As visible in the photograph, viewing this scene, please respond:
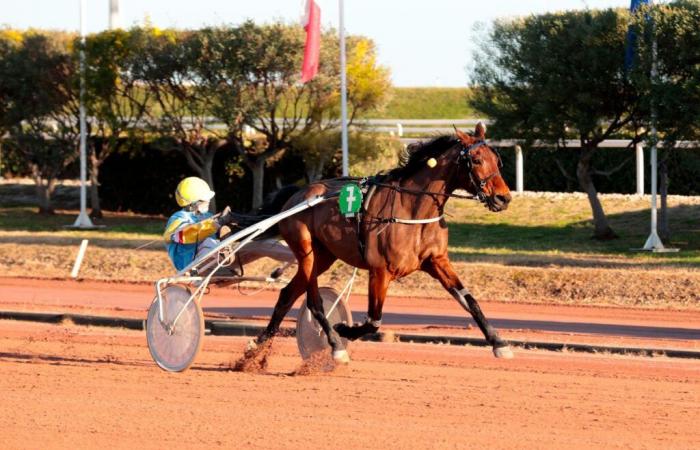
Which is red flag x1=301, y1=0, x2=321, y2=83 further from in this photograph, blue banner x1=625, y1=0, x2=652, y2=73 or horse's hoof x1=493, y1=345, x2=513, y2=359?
horse's hoof x1=493, y1=345, x2=513, y2=359

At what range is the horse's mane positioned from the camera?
9.82 metres

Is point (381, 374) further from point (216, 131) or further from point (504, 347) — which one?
point (216, 131)

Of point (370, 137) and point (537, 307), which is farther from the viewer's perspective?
point (370, 137)

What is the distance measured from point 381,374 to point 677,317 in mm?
5903

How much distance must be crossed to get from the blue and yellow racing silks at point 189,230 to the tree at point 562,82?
1283 centimetres

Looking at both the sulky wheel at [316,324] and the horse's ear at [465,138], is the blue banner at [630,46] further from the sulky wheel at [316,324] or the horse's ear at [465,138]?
the horse's ear at [465,138]

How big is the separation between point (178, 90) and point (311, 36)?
4.84 m

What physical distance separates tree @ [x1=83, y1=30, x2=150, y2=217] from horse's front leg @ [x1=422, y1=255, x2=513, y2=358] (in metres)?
18.7

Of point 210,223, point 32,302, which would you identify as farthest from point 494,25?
point 210,223

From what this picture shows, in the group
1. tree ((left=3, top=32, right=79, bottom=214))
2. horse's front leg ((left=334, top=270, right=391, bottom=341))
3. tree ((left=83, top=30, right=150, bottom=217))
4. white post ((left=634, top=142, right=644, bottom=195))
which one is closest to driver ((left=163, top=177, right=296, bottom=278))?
horse's front leg ((left=334, top=270, right=391, bottom=341))

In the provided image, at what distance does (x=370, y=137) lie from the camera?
88.7 feet

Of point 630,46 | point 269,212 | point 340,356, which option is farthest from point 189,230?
point 630,46

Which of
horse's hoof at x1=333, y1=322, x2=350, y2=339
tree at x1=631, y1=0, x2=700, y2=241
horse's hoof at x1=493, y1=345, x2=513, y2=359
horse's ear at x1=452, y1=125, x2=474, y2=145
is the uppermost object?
tree at x1=631, y1=0, x2=700, y2=241

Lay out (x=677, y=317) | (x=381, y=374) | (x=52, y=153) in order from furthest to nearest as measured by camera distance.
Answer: (x=52, y=153) → (x=677, y=317) → (x=381, y=374)
